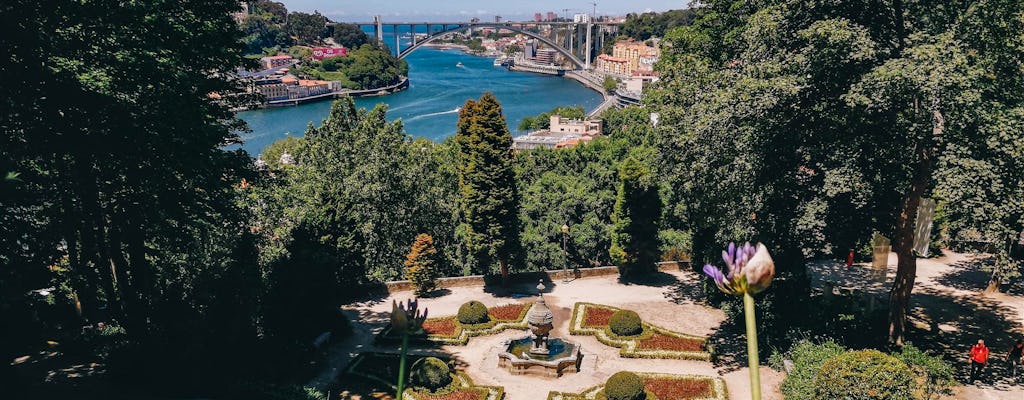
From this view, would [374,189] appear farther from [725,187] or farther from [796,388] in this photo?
[796,388]

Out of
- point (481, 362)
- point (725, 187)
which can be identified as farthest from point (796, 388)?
point (481, 362)

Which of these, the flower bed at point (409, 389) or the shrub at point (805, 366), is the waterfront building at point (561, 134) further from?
the shrub at point (805, 366)

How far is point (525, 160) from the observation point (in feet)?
155

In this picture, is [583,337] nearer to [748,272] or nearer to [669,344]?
[669,344]

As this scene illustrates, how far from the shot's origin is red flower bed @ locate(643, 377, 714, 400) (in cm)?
2252

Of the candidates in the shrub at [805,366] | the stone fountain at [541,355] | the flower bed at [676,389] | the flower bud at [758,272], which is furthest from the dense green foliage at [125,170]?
the shrub at [805,366]

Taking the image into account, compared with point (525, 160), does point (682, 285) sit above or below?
below

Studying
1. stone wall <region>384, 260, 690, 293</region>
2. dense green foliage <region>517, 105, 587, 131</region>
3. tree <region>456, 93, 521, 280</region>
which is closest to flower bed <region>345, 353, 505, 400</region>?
stone wall <region>384, 260, 690, 293</region>

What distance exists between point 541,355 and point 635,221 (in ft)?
36.3

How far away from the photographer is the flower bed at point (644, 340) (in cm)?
2555

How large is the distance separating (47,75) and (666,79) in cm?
2250

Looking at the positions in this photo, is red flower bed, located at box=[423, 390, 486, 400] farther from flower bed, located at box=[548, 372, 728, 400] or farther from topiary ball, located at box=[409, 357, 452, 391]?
flower bed, located at box=[548, 372, 728, 400]

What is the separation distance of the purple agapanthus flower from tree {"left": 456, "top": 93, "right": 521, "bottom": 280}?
25.5m

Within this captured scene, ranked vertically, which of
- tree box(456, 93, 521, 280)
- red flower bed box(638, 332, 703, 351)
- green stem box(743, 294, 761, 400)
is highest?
green stem box(743, 294, 761, 400)
